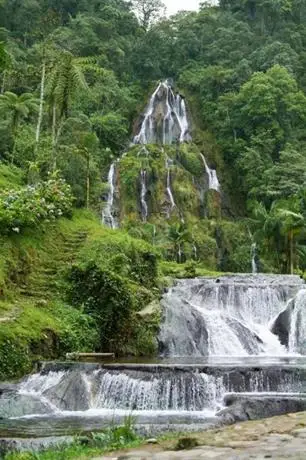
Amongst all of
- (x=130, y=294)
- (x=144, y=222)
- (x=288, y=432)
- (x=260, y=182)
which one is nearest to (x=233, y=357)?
(x=130, y=294)

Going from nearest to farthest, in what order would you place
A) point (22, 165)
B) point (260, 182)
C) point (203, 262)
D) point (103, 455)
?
point (103, 455) → point (22, 165) → point (203, 262) → point (260, 182)

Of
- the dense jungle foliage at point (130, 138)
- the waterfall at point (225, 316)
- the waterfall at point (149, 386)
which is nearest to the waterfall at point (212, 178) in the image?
the dense jungle foliage at point (130, 138)

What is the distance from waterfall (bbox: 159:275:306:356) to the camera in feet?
59.8

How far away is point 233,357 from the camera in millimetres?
17672

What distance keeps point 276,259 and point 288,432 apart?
29593 millimetres

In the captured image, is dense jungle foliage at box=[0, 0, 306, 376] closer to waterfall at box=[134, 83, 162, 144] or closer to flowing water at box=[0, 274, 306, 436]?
waterfall at box=[134, 83, 162, 144]

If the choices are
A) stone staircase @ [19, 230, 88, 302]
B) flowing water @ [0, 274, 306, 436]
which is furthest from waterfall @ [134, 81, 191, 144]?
flowing water @ [0, 274, 306, 436]

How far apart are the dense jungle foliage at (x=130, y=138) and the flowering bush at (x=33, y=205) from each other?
0.05 m

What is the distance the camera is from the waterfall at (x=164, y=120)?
1714 inches

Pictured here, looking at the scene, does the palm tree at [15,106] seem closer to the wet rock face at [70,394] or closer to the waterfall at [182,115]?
the wet rock face at [70,394]

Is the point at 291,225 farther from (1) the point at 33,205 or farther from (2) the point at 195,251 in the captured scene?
(1) the point at 33,205

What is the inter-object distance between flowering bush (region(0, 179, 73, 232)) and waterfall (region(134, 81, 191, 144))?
23.5 meters

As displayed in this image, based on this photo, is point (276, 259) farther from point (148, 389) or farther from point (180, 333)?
point (148, 389)

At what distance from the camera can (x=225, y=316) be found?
64.3 ft
